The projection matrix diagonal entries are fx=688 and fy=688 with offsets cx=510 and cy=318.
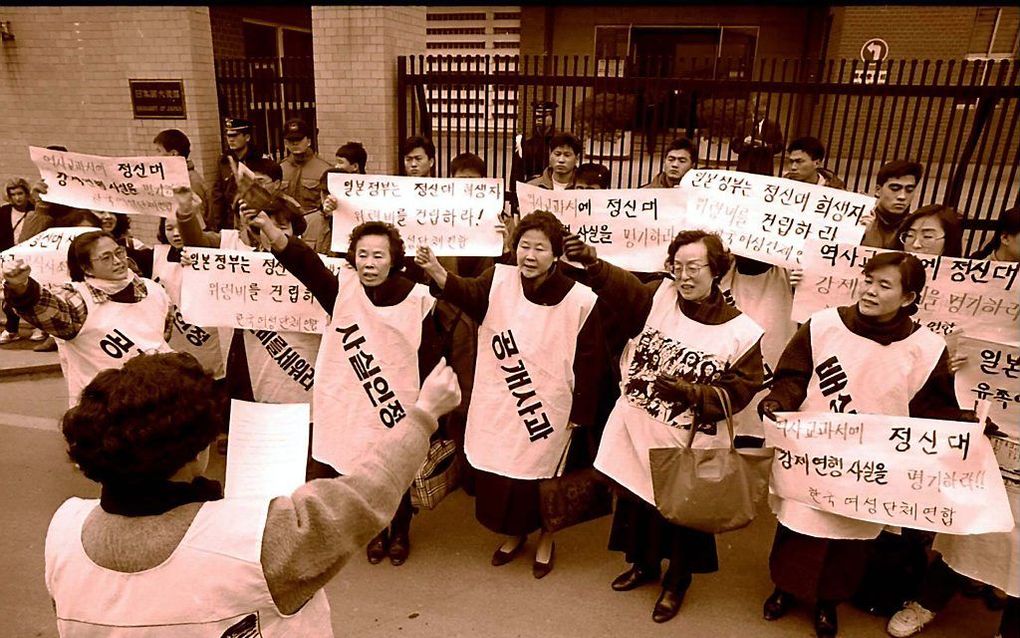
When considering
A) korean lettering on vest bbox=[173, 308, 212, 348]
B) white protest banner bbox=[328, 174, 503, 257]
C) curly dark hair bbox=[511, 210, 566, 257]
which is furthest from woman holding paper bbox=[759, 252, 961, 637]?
korean lettering on vest bbox=[173, 308, 212, 348]

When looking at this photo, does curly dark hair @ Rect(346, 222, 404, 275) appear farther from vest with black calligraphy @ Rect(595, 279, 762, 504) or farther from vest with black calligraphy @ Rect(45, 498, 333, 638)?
vest with black calligraphy @ Rect(45, 498, 333, 638)

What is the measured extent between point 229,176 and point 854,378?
594cm

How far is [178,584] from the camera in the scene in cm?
141

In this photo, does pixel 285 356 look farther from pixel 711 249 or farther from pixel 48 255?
pixel 711 249

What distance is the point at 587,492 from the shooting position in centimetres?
382

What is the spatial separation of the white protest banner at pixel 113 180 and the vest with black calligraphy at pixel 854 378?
3.95 metres

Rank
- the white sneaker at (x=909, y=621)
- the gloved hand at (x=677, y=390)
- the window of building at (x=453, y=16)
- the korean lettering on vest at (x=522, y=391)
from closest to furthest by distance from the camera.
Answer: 1. the gloved hand at (x=677, y=390)
2. the white sneaker at (x=909, y=621)
3. the korean lettering on vest at (x=522, y=391)
4. the window of building at (x=453, y=16)

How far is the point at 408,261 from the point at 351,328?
698mm

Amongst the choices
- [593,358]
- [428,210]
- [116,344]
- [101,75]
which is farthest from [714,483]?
[101,75]

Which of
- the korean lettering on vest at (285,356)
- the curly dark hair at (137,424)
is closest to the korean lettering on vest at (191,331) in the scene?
the korean lettering on vest at (285,356)

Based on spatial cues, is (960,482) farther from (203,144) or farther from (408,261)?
(203,144)

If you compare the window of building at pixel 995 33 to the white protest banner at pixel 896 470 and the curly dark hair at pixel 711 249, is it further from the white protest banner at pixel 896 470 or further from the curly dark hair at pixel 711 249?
the white protest banner at pixel 896 470

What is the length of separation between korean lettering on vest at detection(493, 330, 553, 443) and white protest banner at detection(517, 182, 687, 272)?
0.94m

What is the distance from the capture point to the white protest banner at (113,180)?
455cm
